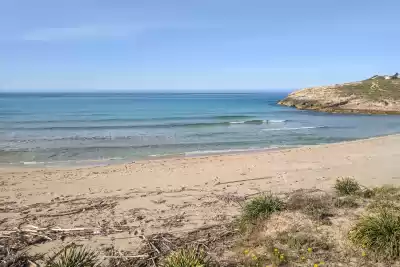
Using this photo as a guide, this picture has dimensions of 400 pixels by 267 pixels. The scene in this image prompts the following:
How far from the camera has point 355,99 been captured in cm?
5528

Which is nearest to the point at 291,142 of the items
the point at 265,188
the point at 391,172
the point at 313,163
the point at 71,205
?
the point at 313,163

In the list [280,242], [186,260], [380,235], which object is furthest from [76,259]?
[380,235]

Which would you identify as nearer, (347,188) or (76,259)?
(76,259)

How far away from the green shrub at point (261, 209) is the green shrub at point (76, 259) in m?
2.87

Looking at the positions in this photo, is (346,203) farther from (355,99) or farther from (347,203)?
(355,99)

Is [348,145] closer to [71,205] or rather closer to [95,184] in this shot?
[95,184]

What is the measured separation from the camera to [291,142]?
22.9 metres

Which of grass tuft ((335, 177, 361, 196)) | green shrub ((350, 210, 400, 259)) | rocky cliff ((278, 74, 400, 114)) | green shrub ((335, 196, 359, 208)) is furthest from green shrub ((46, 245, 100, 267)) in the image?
rocky cliff ((278, 74, 400, 114))

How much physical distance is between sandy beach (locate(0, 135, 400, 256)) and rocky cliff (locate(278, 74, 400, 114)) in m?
38.6

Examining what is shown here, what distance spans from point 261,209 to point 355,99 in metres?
54.8

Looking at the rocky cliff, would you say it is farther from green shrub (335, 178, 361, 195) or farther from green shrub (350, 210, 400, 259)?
green shrub (350, 210, 400, 259)

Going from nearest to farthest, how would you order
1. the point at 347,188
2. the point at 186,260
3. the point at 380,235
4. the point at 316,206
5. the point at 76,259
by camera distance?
the point at 186,260
the point at 76,259
the point at 380,235
the point at 316,206
the point at 347,188

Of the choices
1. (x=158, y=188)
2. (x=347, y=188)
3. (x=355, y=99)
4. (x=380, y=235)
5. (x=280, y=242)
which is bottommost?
(x=158, y=188)

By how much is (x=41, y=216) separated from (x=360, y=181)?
30.5ft
